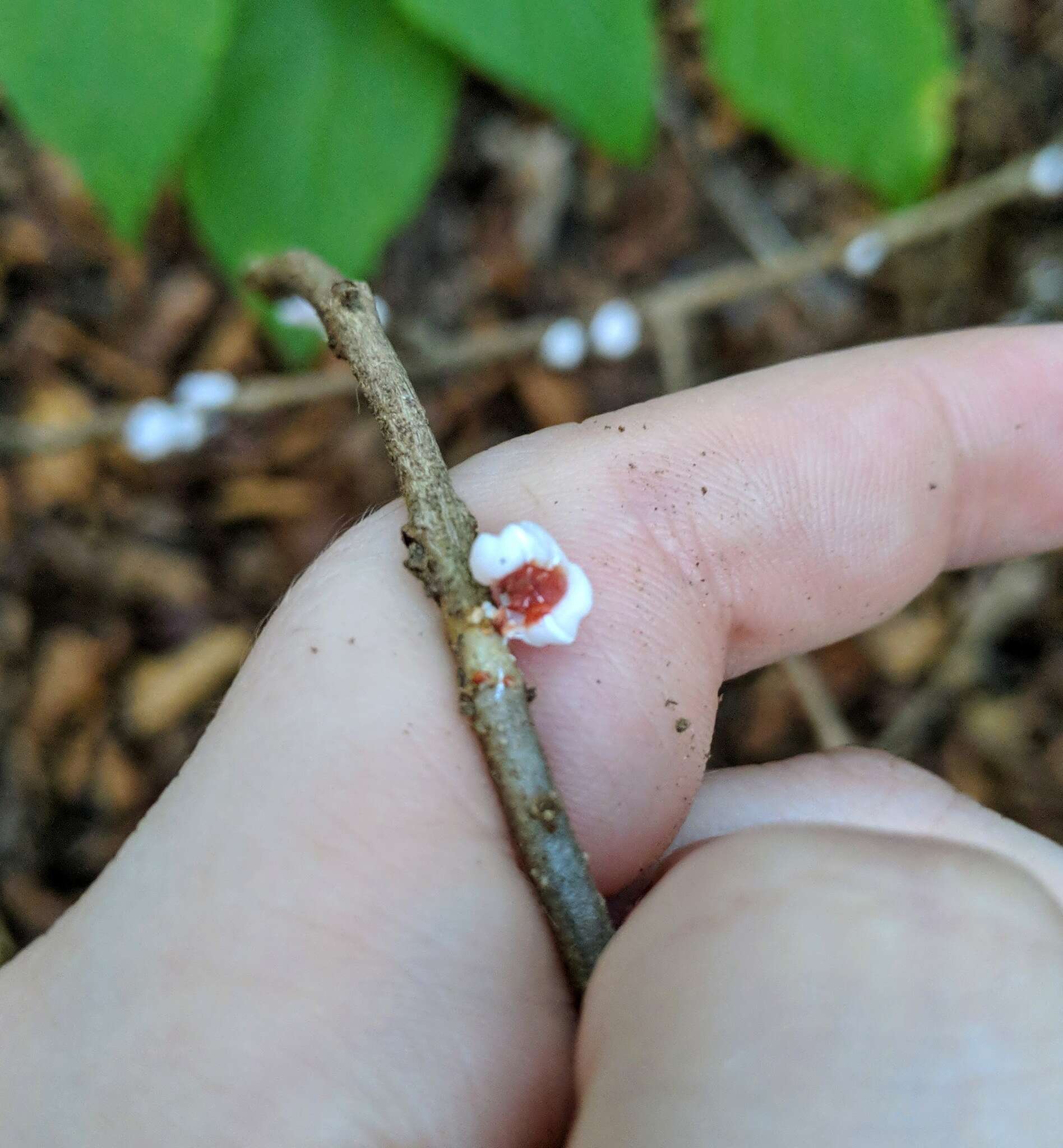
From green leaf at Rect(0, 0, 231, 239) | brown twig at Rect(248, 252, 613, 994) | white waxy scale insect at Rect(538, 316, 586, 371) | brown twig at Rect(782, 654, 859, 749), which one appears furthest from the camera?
white waxy scale insect at Rect(538, 316, 586, 371)

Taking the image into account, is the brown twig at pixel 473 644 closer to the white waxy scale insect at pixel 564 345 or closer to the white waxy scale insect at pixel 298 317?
the white waxy scale insect at pixel 298 317

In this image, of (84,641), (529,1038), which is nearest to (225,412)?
(84,641)

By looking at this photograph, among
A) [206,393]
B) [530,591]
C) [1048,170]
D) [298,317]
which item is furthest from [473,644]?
[1048,170]

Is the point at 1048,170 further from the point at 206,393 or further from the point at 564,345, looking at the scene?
the point at 206,393

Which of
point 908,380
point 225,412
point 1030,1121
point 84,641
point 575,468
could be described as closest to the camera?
point 1030,1121

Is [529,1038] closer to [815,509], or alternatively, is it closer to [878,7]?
[815,509]

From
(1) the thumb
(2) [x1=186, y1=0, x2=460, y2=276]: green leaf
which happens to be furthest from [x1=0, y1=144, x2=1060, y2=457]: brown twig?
(1) the thumb

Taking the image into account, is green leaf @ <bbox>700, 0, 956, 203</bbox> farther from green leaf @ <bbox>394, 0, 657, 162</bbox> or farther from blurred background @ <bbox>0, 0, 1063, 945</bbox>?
green leaf @ <bbox>394, 0, 657, 162</bbox>
